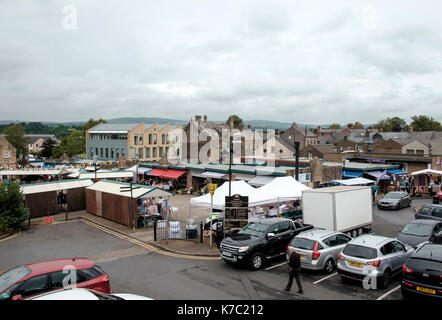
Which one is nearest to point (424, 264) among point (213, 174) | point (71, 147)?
point (213, 174)

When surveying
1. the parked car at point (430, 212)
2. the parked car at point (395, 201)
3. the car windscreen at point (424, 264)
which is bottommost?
the parked car at point (395, 201)

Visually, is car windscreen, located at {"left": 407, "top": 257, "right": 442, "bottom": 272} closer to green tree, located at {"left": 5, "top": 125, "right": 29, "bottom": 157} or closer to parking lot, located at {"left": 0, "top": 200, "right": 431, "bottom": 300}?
parking lot, located at {"left": 0, "top": 200, "right": 431, "bottom": 300}

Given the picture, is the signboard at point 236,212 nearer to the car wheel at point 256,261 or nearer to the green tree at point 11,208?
the car wheel at point 256,261

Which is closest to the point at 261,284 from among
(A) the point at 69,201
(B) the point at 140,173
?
(A) the point at 69,201

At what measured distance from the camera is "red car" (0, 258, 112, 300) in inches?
325

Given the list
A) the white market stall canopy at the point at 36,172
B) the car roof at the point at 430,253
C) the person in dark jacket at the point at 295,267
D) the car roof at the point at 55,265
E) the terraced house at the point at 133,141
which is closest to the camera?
the car roof at the point at 55,265

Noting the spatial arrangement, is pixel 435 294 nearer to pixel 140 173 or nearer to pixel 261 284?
pixel 261 284

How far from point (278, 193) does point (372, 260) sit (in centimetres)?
958

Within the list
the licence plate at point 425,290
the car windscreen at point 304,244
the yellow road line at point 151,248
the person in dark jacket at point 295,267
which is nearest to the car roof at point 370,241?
the car windscreen at point 304,244

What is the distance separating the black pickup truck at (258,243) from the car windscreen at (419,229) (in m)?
5.19

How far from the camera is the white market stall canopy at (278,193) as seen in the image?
65.0 ft

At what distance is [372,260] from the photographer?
11.2 metres

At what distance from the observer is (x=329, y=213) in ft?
54.1

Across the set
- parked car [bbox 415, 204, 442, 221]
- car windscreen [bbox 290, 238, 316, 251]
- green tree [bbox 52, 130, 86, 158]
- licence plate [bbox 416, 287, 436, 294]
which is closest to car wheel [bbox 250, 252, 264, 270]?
car windscreen [bbox 290, 238, 316, 251]
